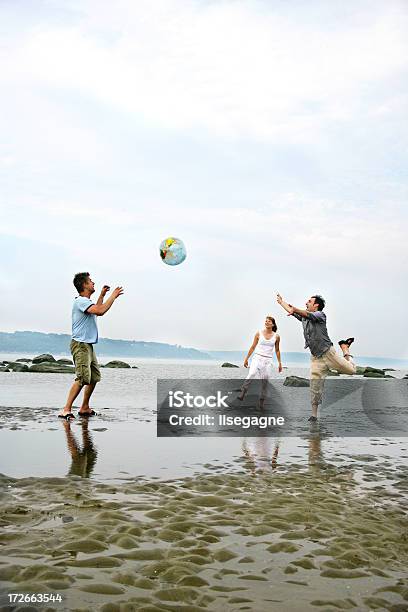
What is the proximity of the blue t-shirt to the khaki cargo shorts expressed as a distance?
0.38ft

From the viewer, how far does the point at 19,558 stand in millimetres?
3459

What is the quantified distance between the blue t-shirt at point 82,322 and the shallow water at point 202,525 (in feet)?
9.94

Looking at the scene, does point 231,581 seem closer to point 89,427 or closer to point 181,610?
point 181,610

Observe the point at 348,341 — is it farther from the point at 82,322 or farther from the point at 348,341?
the point at 82,322

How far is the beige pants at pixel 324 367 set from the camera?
11477 millimetres

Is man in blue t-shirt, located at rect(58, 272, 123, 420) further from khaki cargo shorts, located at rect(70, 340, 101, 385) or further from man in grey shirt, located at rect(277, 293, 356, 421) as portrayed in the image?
man in grey shirt, located at rect(277, 293, 356, 421)

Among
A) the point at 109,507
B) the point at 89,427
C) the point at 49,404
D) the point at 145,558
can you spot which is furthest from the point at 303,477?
the point at 49,404

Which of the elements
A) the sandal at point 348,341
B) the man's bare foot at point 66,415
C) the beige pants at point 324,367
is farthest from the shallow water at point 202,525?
the sandal at point 348,341

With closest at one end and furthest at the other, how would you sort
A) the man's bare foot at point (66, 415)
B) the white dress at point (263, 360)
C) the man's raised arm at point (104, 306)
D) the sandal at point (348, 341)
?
1. the man's bare foot at point (66, 415)
2. the man's raised arm at point (104, 306)
3. the sandal at point (348, 341)
4. the white dress at point (263, 360)

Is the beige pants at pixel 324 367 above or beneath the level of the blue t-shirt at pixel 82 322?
beneath

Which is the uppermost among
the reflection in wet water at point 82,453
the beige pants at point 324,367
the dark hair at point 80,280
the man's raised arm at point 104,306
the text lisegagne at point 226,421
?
the dark hair at point 80,280

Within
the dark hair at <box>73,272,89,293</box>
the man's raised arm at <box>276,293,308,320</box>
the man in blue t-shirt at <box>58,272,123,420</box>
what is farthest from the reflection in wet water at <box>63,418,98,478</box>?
the man's raised arm at <box>276,293,308,320</box>

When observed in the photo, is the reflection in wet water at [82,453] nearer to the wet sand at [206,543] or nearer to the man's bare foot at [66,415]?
the wet sand at [206,543]

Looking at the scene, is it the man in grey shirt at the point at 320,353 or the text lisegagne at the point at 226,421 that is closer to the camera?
the text lisegagne at the point at 226,421
